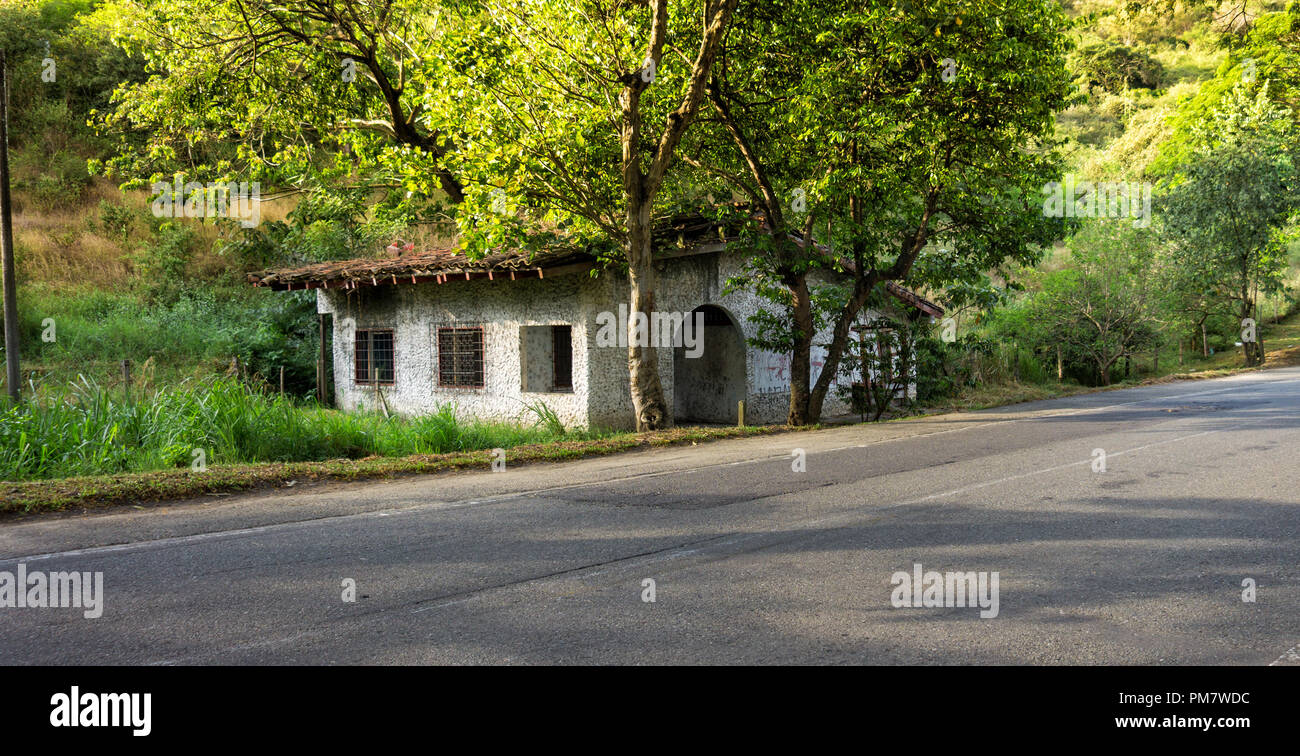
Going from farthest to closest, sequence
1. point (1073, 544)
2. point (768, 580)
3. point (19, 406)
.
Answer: point (19, 406) < point (1073, 544) < point (768, 580)

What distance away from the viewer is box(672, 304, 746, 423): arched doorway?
20.5m

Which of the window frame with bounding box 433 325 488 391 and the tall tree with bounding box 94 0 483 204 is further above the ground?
the tall tree with bounding box 94 0 483 204

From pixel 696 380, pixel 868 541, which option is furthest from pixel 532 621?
pixel 696 380

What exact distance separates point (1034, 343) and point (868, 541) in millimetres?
27265

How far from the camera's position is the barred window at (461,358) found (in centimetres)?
1912

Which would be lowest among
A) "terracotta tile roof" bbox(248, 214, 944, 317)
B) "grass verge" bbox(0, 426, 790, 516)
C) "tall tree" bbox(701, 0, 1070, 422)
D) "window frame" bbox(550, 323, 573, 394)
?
"grass verge" bbox(0, 426, 790, 516)

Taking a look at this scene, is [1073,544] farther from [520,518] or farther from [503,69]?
[503,69]

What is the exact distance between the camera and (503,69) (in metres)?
14.0

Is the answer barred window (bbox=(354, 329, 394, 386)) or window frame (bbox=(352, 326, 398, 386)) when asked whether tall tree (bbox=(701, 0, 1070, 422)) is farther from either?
barred window (bbox=(354, 329, 394, 386))

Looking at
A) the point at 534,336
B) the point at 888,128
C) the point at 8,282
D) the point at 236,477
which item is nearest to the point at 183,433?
the point at 236,477

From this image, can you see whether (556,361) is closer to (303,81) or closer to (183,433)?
(303,81)

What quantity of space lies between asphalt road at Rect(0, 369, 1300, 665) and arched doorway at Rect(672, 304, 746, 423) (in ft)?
29.9

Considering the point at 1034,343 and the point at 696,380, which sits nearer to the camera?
the point at 696,380

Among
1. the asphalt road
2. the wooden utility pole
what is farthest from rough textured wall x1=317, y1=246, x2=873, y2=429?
the wooden utility pole
